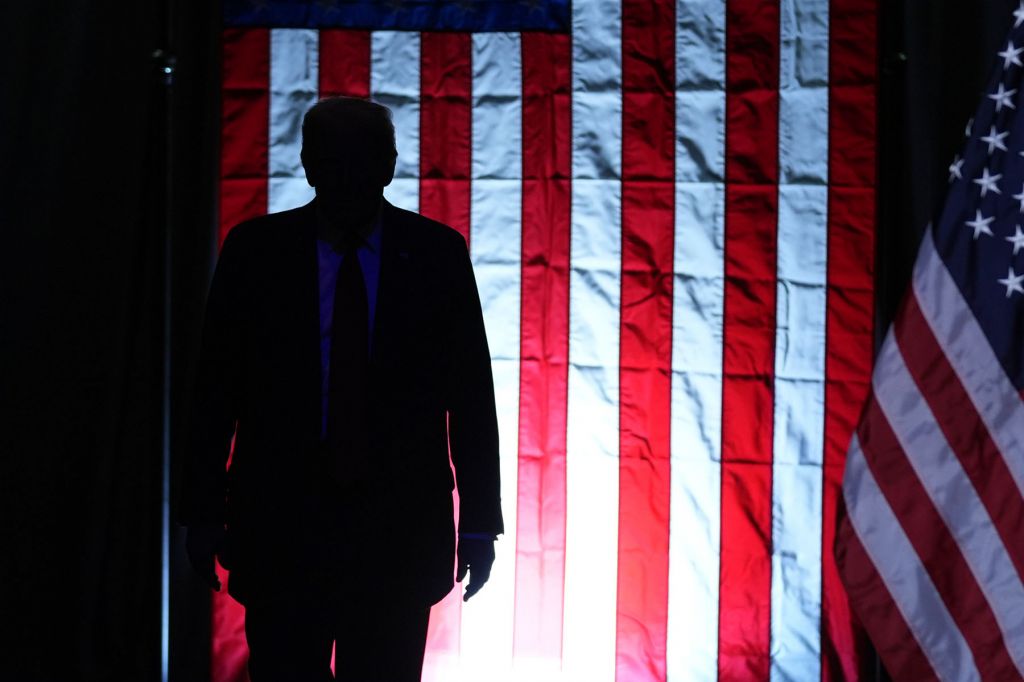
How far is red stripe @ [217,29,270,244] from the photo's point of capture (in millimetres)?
2400

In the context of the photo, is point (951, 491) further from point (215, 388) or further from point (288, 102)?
point (288, 102)

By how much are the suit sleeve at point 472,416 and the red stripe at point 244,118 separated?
3.27 ft

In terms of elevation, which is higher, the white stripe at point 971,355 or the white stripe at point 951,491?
the white stripe at point 971,355

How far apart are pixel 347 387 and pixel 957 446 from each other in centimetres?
117

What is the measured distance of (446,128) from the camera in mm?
2393

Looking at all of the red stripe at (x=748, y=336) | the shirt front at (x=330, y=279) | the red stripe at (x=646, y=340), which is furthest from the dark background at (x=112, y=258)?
the shirt front at (x=330, y=279)

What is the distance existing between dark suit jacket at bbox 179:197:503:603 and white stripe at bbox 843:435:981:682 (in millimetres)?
838

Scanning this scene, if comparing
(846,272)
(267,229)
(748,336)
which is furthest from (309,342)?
(846,272)

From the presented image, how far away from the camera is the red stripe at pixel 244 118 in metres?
2.40

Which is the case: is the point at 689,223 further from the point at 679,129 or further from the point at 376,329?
the point at 376,329

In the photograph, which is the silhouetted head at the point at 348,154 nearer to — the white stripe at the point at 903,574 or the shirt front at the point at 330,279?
the shirt front at the point at 330,279

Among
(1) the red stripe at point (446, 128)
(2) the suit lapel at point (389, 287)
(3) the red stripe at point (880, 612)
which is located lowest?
(3) the red stripe at point (880, 612)

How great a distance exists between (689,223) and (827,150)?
1.13ft

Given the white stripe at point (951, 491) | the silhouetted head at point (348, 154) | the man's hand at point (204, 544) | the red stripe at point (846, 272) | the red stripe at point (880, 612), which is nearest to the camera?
the silhouetted head at point (348, 154)
